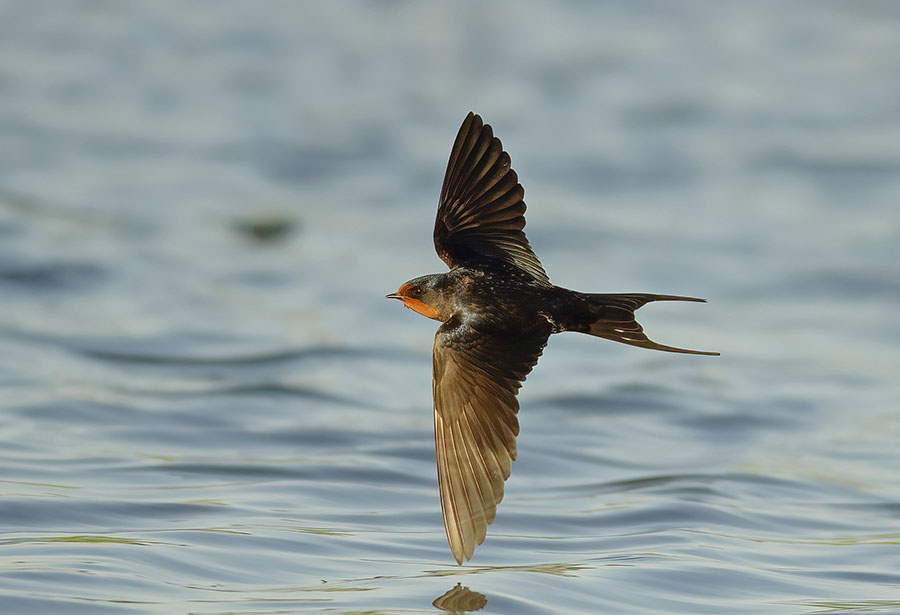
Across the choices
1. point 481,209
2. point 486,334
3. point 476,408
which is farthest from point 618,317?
point 481,209

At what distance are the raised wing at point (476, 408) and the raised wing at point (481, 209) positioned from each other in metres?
0.29

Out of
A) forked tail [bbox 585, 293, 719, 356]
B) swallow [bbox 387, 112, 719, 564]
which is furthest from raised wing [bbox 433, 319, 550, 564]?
forked tail [bbox 585, 293, 719, 356]

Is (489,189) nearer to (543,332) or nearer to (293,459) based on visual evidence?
(543,332)

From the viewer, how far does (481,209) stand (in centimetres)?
520

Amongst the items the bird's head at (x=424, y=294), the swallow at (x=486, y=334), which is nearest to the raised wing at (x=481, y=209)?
the swallow at (x=486, y=334)

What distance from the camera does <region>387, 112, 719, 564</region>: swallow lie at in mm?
4762

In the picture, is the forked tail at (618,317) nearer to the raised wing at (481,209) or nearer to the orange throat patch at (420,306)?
the raised wing at (481,209)

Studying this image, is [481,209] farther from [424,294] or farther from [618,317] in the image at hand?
[618,317]

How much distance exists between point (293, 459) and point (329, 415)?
64.0 inches

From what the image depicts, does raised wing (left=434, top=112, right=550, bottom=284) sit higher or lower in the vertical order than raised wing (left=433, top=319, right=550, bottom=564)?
higher

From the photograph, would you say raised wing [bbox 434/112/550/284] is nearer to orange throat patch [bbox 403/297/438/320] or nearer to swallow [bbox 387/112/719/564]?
swallow [bbox 387/112/719/564]

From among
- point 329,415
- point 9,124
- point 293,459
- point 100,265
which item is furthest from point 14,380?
point 9,124

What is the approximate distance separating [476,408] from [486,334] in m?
0.26

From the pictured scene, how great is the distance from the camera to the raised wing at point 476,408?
15.4 feet
